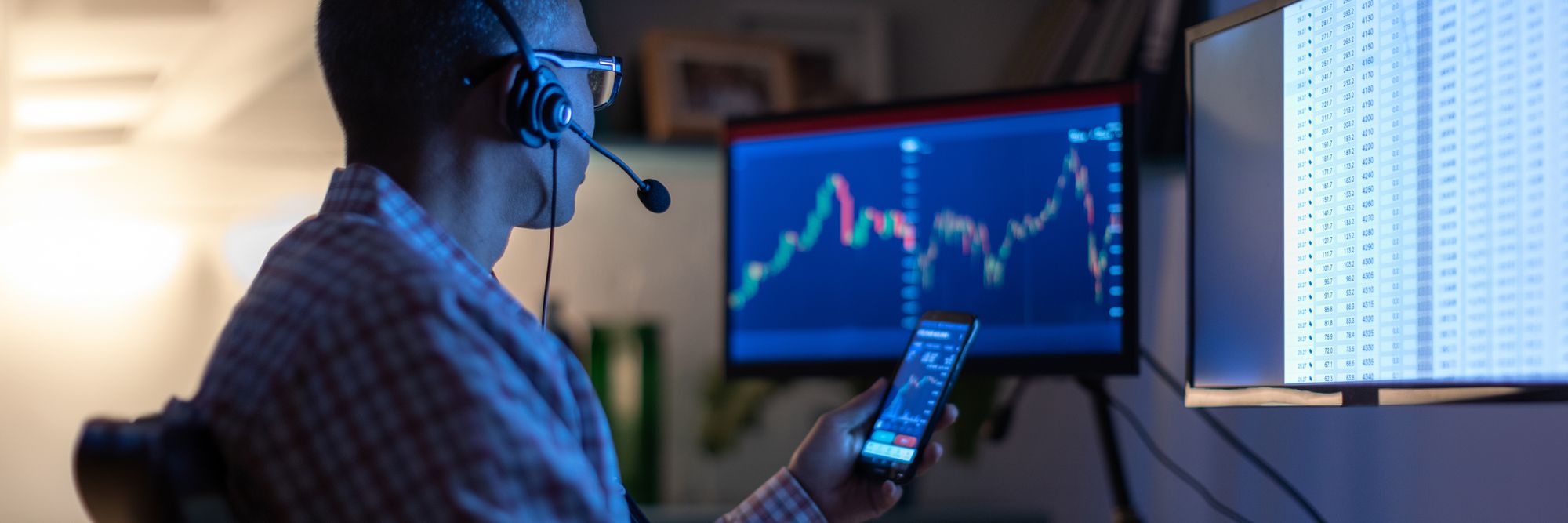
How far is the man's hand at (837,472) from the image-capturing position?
1102 millimetres

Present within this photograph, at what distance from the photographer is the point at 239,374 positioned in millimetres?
680

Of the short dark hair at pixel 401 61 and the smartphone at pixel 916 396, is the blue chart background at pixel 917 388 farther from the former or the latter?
the short dark hair at pixel 401 61

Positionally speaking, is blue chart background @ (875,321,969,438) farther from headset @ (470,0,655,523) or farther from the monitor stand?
headset @ (470,0,655,523)

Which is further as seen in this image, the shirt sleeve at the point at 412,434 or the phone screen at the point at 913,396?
the phone screen at the point at 913,396

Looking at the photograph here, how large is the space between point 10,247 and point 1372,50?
193 centimetres

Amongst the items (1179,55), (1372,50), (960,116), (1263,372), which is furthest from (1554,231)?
(1179,55)

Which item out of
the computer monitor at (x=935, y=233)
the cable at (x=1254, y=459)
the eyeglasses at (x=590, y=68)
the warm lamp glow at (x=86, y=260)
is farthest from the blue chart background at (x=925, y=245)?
the warm lamp glow at (x=86, y=260)

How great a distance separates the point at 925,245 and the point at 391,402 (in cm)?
76

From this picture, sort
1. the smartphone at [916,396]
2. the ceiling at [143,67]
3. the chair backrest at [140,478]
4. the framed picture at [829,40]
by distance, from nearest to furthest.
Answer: the chair backrest at [140,478], the smartphone at [916,396], the ceiling at [143,67], the framed picture at [829,40]

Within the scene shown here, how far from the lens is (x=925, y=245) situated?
1.30 metres

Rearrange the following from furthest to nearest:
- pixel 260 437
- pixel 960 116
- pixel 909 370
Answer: pixel 960 116 < pixel 909 370 < pixel 260 437

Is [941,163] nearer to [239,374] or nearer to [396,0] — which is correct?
[396,0]

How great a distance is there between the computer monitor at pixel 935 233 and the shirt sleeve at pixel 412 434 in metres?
0.68

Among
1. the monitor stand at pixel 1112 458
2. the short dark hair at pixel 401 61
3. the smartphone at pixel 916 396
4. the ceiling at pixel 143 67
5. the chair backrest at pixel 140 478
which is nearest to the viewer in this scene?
the chair backrest at pixel 140 478
